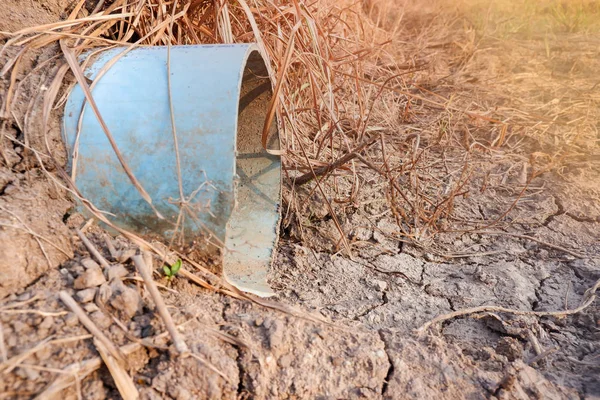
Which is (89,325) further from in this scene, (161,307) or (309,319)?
(309,319)

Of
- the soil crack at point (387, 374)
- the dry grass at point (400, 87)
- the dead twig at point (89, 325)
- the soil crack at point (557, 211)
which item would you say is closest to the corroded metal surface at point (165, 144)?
the dry grass at point (400, 87)

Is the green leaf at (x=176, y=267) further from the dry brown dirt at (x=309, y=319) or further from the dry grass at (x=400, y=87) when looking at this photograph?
the dry grass at (x=400, y=87)

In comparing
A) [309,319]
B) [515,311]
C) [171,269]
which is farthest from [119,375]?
[515,311]

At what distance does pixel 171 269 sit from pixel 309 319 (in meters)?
0.35

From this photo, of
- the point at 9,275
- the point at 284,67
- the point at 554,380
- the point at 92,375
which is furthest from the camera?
the point at 284,67

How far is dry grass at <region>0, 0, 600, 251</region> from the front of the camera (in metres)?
1.73

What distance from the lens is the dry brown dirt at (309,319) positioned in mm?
974

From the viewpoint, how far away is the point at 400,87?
2949 mm

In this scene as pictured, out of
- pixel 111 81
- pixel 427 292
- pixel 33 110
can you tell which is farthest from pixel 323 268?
pixel 33 110

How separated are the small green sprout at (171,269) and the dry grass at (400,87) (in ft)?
1.06

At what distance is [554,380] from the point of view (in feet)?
4.05

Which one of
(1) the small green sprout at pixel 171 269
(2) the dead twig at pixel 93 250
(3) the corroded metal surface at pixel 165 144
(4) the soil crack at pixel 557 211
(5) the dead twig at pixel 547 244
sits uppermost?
(3) the corroded metal surface at pixel 165 144

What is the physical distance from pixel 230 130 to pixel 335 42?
1.40m

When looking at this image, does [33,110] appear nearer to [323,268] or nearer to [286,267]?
[286,267]
